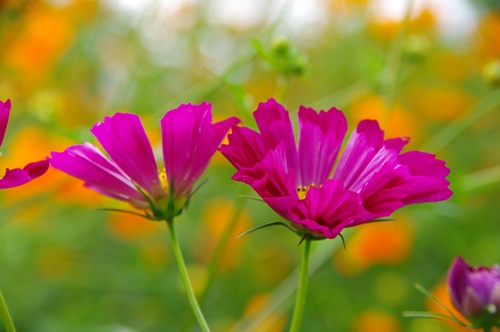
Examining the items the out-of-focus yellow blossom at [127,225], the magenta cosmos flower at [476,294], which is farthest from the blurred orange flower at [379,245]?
the magenta cosmos flower at [476,294]

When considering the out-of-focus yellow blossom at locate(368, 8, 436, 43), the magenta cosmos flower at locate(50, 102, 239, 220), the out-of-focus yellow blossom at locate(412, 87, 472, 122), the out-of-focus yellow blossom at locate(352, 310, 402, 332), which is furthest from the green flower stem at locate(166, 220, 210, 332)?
the out-of-focus yellow blossom at locate(412, 87, 472, 122)

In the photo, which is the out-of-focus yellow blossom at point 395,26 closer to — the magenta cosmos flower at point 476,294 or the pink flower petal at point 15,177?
the magenta cosmos flower at point 476,294

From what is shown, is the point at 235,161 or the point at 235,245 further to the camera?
the point at 235,245

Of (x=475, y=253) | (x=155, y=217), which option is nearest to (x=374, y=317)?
(x=475, y=253)

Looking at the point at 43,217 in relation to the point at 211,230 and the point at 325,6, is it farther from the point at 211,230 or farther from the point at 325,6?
the point at 325,6

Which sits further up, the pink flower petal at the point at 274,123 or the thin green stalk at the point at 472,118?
the thin green stalk at the point at 472,118

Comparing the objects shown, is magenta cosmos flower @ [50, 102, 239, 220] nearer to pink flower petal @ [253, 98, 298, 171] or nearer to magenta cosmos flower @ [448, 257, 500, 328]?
pink flower petal @ [253, 98, 298, 171]

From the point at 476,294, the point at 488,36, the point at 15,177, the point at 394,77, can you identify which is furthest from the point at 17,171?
the point at 488,36

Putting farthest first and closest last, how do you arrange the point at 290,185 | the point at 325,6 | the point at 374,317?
the point at 325,6, the point at 374,317, the point at 290,185
